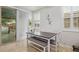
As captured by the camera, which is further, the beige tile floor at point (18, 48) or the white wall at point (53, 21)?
the white wall at point (53, 21)

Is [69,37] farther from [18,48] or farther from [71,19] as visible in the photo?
[18,48]

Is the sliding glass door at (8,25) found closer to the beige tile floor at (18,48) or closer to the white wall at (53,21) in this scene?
the beige tile floor at (18,48)

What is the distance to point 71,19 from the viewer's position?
1.56 metres

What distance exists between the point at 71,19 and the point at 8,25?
1129mm

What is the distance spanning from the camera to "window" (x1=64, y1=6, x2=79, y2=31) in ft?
4.93

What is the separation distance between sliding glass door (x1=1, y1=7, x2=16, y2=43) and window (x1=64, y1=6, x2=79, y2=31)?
3.05 ft

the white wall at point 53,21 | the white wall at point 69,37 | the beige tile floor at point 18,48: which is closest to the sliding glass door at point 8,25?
the beige tile floor at point 18,48

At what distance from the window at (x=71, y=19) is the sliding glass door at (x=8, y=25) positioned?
929 millimetres

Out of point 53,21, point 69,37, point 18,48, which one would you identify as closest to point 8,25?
point 18,48

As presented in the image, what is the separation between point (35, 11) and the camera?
1562mm

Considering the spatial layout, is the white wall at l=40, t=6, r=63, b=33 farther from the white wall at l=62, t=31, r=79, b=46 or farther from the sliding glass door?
the sliding glass door

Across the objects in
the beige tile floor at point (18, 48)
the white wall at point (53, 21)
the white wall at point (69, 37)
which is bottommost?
the beige tile floor at point (18, 48)

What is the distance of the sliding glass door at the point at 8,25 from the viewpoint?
1497 mm
